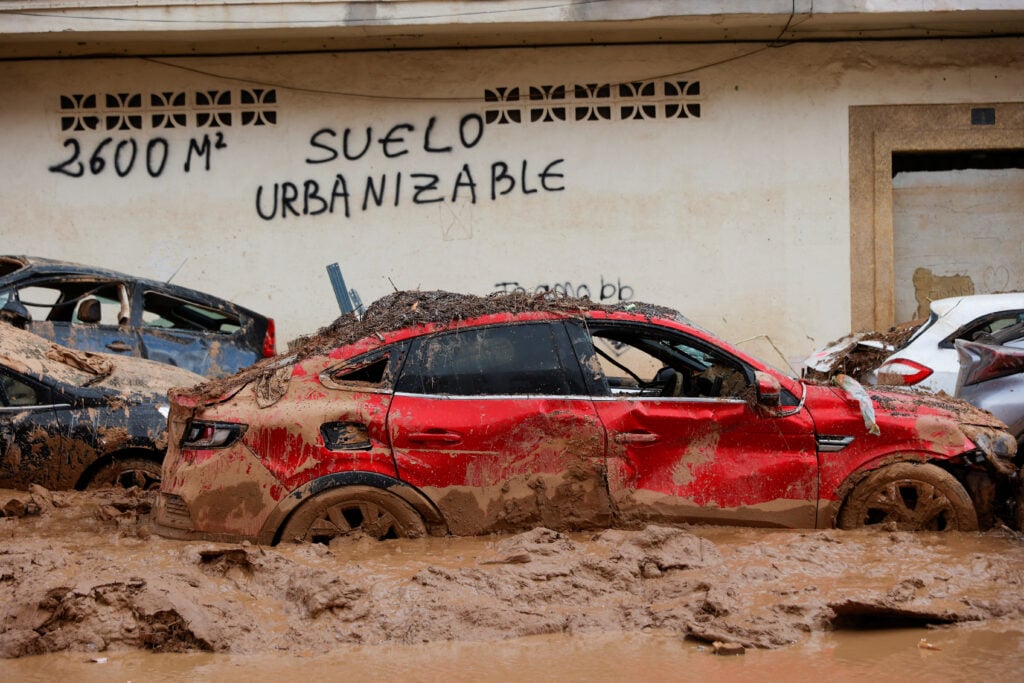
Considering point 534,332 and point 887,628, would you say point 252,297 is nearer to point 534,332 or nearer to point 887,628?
point 534,332

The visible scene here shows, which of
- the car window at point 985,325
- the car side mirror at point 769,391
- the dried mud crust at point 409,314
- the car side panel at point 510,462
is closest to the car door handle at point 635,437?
the car side panel at point 510,462

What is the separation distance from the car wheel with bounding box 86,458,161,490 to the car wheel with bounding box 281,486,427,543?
195cm

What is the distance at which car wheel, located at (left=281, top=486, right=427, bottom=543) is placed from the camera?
5891 millimetres

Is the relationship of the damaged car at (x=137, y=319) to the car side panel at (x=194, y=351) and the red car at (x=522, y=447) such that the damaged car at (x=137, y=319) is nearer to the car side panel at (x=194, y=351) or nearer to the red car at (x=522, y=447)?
the car side panel at (x=194, y=351)

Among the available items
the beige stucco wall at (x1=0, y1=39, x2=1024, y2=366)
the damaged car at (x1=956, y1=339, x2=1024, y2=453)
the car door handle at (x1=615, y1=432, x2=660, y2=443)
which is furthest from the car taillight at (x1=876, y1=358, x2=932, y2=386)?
the beige stucco wall at (x1=0, y1=39, x2=1024, y2=366)

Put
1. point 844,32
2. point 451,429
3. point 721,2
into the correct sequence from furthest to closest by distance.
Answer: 1. point 844,32
2. point 721,2
3. point 451,429

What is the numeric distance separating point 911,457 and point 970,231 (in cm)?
803

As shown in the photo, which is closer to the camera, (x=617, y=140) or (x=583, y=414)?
(x=583, y=414)

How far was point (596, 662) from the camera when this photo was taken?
185 inches

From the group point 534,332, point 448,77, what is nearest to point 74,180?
point 448,77

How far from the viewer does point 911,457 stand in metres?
6.13

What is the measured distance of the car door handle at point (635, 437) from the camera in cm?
609

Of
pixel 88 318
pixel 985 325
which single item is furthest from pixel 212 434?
pixel 985 325

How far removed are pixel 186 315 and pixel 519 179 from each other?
431 cm
